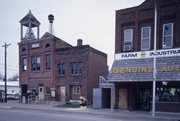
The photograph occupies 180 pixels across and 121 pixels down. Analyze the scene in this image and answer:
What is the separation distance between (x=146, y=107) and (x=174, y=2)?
34.4 feet

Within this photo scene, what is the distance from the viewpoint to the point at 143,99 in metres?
19.3

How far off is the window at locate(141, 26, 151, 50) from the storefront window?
4.27 m

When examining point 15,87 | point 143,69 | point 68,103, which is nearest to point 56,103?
point 68,103

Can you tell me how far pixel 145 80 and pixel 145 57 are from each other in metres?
2.37

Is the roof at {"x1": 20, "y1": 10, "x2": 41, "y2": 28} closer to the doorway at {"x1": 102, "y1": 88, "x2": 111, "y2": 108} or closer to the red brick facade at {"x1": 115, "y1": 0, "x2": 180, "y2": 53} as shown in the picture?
the red brick facade at {"x1": 115, "y1": 0, "x2": 180, "y2": 53}

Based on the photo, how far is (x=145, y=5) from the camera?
60.8ft

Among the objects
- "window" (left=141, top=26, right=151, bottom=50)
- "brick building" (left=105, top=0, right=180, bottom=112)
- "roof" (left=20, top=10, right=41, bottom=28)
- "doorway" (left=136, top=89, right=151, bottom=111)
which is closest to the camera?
"brick building" (left=105, top=0, right=180, bottom=112)

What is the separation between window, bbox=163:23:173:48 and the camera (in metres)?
17.2

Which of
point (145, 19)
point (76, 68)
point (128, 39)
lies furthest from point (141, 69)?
point (76, 68)

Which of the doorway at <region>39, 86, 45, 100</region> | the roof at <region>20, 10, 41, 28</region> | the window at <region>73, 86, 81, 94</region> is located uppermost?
the roof at <region>20, 10, 41, 28</region>

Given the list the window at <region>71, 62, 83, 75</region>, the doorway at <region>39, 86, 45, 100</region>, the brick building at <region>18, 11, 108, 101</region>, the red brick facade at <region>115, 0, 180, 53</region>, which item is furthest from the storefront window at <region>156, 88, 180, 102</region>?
the doorway at <region>39, 86, 45, 100</region>

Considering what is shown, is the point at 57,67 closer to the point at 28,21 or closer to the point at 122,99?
the point at 28,21

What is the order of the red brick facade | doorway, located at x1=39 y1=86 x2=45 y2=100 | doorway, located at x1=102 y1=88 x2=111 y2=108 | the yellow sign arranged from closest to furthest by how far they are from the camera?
1. the yellow sign
2. the red brick facade
3. doorway, located at x1=102 y1=88 x2=111 y2=108
4. doorway, located at x1=39 y1=86 x2=45 y2=100

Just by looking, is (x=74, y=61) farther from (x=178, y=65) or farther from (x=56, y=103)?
(x=178, y=65)
